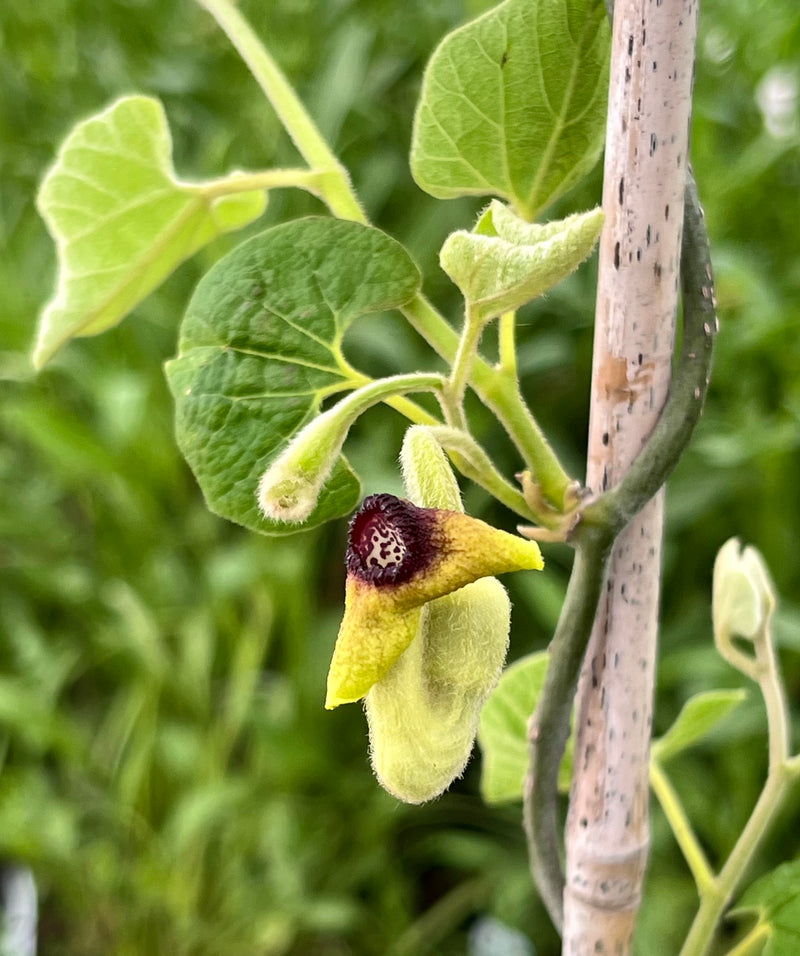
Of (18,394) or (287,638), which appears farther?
(18,394)

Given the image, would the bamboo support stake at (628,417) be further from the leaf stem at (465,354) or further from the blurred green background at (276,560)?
the blurred green background at (276,560)

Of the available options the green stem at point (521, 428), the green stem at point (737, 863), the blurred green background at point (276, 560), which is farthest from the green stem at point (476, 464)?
the blurred green background at point (276, 560)

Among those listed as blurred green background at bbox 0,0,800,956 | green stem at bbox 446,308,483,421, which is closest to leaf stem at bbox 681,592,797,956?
green stem at bbox 446,308,483,421

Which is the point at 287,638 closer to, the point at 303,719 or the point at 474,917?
the point at 303,719

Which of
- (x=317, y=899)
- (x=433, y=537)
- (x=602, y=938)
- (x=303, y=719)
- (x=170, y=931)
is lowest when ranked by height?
(x=170, y=931)

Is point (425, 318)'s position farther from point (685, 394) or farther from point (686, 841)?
point (686, 841)

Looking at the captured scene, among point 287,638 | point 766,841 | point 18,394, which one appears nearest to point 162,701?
point 287,638

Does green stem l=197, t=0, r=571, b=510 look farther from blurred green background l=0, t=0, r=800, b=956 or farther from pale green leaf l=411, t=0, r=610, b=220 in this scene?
blurred green background l=0, t=0, r=800, b=956

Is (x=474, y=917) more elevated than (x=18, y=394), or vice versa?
(x=18, y=394)
